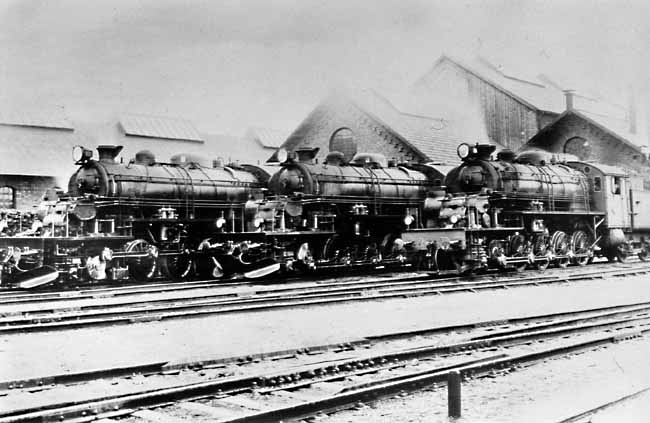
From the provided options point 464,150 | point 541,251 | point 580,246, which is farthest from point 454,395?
point 580,246

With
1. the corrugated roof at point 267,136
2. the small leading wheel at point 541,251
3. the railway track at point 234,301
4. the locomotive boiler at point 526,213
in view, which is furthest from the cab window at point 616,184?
the corrugated roof at point 267,136

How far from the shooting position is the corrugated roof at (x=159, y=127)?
120ft

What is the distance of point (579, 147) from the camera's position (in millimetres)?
33469

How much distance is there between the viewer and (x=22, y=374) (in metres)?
6.58

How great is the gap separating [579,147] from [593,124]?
133cm

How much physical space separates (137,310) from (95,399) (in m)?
5.11

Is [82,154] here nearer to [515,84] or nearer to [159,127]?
[159,127]

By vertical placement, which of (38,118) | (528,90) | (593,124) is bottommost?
(593,124)

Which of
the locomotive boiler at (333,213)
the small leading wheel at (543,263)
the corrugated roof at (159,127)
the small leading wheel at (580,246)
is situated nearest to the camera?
the locomotive boiler at (333,213)

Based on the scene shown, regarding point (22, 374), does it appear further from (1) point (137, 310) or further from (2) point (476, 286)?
(2) point (476, 286)

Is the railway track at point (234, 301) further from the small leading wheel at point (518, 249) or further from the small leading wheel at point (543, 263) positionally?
the small leading wheel at point (543, 263)

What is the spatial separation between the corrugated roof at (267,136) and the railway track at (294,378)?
35.3 metres

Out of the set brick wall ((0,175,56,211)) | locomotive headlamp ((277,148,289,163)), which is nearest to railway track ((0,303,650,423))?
locomotive headlamp ((277,148,289,163))

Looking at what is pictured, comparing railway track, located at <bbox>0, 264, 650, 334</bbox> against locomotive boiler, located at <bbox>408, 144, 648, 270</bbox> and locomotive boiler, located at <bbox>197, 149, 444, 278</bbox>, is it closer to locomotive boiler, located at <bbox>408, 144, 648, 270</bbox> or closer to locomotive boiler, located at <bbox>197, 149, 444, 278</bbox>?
locomotive boiler, located at <bbox>408, 144, 648, 270</bbox>
